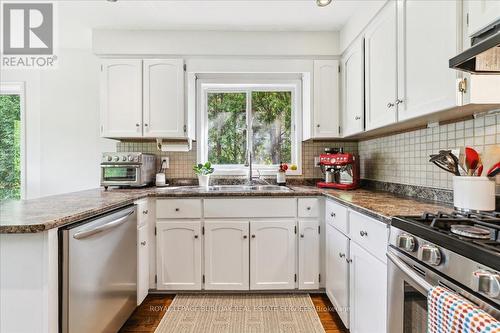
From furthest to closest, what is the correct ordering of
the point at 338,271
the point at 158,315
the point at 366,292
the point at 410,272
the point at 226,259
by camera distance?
the point at 226,259 → the point at 158,315 → the point at 338,271 → the point at 366,292 → the point at 410,272

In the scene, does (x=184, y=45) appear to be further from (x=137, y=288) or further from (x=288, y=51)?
(x=137, y=288)

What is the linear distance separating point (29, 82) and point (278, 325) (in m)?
3.42

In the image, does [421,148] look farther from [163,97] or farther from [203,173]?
[163,97]

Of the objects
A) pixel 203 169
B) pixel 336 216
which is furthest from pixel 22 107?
pixel 336 216

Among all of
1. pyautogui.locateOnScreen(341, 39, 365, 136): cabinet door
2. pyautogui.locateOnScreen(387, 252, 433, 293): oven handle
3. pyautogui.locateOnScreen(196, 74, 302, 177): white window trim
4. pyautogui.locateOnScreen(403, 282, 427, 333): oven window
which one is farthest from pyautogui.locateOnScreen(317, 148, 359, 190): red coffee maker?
pyautogui.locateOnScreen(403, 282, 427, 333): oven window

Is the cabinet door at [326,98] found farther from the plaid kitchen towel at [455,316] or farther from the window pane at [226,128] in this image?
the plaid kitchen towel at [455,316]

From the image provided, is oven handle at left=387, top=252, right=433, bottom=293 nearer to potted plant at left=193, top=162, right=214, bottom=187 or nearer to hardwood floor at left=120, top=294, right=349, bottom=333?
hardwood floor at left=120, top=294, right=349, bottom=333

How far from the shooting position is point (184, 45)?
2631 mm

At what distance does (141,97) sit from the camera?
2611mm

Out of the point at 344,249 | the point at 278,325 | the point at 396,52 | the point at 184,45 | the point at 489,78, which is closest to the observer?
the point at 489,78

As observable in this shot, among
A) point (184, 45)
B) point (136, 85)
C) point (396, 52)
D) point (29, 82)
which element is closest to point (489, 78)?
point (396, 52)

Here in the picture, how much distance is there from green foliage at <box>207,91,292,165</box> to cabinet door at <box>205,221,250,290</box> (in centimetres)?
104

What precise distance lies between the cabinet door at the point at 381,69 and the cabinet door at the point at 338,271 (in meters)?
0.83

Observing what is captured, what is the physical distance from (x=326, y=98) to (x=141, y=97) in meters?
1.75
